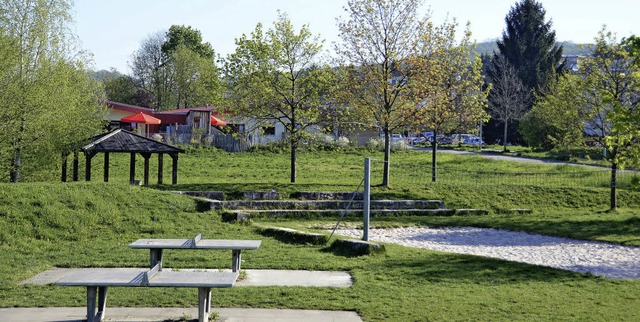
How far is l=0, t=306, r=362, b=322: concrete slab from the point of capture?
865 centimetres

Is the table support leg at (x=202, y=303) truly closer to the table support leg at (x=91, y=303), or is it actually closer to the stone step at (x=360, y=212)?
the table support leg at (x=91, y=303)

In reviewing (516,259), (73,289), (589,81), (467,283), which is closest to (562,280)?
(467,283)

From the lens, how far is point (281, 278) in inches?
456

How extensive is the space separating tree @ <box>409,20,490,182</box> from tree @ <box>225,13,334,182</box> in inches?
137

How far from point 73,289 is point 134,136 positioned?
575 inches

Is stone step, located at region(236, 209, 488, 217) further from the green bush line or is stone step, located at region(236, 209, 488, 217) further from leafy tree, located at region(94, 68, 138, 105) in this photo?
leafy tree, located at region(94, 68, 138, 105)

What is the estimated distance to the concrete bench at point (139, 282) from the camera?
27.0ft

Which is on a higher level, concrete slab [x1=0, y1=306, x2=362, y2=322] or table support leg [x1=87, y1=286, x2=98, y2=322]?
table support leg [x1=87, y1=286, x2=98, y2=322]

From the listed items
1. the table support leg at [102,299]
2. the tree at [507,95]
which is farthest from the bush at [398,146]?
the table support leg at [102,299]

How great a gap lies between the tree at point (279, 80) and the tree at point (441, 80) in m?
3.48

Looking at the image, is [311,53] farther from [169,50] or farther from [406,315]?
[169,50]

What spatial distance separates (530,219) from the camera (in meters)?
22.0

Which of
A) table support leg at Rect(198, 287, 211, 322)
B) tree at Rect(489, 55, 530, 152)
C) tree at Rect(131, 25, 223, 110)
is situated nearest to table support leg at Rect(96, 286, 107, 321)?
table support leg at Rect(198, 287, 211, 322)

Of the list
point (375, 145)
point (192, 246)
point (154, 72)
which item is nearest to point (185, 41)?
point (154, 72)
